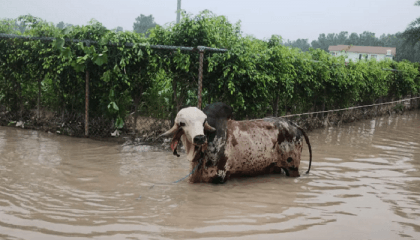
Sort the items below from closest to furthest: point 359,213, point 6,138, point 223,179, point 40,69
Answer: point 359,213
point 223,179
point 6,138
point 40,69

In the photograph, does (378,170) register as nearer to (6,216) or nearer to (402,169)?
(402,169)

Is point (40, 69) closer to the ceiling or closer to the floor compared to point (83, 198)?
closer to the ceiling

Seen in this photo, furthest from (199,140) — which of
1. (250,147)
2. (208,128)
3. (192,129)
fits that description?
(250,147)

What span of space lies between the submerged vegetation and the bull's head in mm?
2461

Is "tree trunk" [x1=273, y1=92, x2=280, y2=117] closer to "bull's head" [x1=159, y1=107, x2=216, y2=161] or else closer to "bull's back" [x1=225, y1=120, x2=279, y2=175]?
"bull's back" [x1=225, y1=120, x2=279, y2=175]

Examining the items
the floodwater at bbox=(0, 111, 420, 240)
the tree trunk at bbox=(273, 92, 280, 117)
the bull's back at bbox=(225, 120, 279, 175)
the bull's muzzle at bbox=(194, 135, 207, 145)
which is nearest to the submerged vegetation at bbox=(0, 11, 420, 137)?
the tree trunk at bbox=(273, 92, 280, 117)

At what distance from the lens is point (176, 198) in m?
5.11

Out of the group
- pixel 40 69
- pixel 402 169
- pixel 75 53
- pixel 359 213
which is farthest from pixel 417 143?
pixel 40 69

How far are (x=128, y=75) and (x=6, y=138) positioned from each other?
9.91 ft

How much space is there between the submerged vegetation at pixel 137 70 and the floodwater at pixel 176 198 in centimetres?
124

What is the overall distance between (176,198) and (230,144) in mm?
1233

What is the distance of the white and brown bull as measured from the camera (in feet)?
17.8

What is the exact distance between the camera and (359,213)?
485cm

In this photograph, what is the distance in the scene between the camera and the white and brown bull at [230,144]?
17.8 feet
